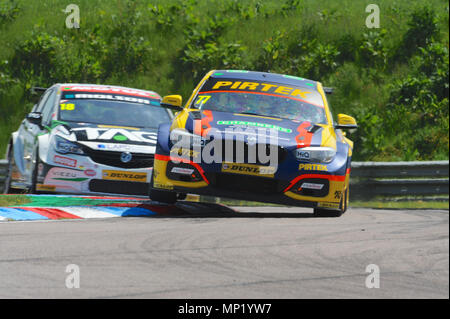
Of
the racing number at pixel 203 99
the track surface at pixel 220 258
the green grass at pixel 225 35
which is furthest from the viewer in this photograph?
the green grass at pixel 225 35

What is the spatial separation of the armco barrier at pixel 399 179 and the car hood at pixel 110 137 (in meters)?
4.12

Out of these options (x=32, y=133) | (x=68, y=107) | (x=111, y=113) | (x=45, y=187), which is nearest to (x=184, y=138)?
(x=45, y=187)

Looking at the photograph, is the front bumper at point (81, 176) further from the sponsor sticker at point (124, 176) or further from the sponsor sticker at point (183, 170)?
the sponsor sticker at point (183, 170)

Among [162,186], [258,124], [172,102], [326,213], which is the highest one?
[172,102]

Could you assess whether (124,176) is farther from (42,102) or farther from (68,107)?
(42,102)

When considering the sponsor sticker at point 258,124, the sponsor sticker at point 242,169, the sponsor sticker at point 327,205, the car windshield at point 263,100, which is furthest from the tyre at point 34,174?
the sponsor sticker at point 327,205

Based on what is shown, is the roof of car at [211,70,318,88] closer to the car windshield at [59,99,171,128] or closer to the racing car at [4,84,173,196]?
the racing car at [4,84,173,196]

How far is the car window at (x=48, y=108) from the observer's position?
10508 mm

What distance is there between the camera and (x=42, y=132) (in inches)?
396

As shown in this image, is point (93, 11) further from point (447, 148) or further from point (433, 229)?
point (433, 229)

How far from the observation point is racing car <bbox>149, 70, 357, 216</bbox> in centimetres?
813

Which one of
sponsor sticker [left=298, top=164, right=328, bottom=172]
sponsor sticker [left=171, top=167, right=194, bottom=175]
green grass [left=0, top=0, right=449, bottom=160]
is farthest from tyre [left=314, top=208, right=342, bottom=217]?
green grass [left=0, top=0, right=449, bottom=160]

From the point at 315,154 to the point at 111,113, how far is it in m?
3.34

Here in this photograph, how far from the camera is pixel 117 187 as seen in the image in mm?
9688
